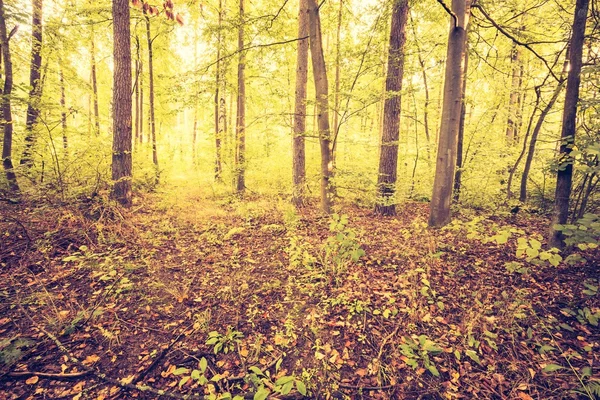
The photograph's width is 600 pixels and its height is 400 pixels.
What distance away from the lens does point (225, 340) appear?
10.5 ft

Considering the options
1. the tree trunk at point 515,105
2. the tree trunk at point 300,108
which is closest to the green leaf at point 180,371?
the tree trunk at point 300,108

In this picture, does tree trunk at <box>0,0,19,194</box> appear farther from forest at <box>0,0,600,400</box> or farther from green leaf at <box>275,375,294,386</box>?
green leaf at <box>275,375,294,386</box>

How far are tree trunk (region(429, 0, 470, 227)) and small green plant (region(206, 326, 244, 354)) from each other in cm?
471

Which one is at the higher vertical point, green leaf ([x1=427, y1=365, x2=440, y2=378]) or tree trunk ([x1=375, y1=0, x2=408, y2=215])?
tree trunk ([x1=375, y1=0, x2=408, y2=215])

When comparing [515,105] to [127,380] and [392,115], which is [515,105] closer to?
[392,115]

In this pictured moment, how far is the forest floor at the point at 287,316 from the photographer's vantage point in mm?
2662

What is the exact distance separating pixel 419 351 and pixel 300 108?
24.1ft

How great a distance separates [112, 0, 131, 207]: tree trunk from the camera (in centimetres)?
715

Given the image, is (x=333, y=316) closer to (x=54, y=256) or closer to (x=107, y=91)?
(x=54, y=256)

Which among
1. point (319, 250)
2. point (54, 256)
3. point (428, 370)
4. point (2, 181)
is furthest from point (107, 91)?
point (428, 370)

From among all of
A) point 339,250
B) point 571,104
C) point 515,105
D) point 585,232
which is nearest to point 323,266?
point 339,250

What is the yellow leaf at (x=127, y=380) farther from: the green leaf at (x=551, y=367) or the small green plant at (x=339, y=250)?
the green leaf at (x=551, y=367)

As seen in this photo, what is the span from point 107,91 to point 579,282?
2652 cm

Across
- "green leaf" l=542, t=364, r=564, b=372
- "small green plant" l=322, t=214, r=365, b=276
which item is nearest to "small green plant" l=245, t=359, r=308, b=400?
"small green plant" l=322, t=214, r=365, b=276
